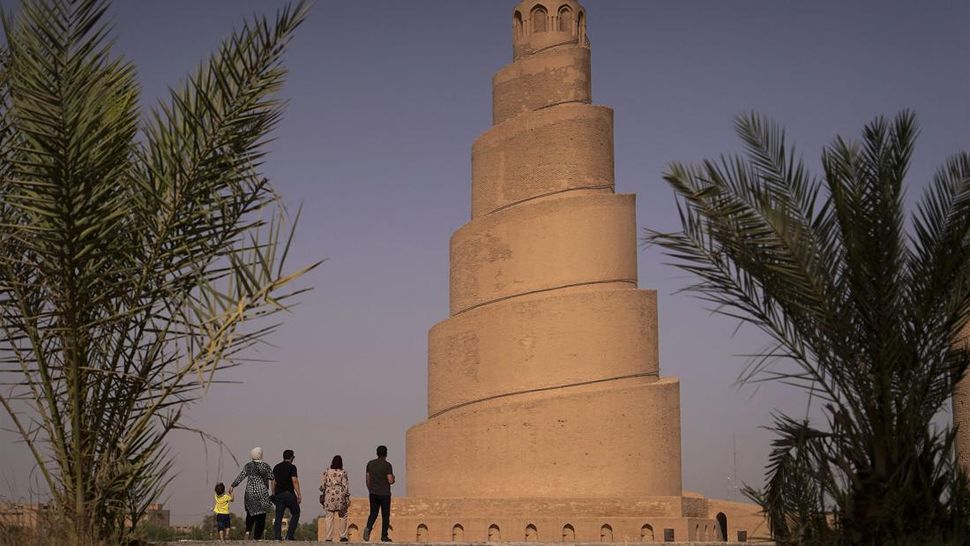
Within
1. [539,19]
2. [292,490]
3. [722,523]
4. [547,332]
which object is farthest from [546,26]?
[292,490]

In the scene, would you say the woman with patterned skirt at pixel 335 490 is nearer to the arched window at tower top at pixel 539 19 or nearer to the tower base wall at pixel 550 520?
the tower base wall at pixel 550 520

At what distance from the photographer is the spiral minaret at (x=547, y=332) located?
2033 centimetres

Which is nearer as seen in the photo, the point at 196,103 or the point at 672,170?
the point at 196,103

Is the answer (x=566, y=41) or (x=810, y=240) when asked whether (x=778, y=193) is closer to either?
(x=810, y=240)

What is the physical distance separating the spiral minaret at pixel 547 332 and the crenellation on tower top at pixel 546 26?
0.35m

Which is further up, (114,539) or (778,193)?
(778,193)

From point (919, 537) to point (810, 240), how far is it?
2.20m

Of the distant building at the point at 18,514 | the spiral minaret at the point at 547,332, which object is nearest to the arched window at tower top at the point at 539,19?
the spiral minaret at the point at 547,332

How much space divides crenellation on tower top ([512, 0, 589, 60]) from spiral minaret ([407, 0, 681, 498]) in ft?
1.14

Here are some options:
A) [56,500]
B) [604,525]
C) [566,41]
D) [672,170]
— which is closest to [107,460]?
[56,500]

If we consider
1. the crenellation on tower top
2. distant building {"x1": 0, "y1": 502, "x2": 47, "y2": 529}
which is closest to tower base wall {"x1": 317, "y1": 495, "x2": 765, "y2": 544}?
the crenellation on tower top

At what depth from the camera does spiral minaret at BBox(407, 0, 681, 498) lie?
20328 mm

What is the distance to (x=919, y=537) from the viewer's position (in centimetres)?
828

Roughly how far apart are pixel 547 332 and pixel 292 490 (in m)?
9.21
